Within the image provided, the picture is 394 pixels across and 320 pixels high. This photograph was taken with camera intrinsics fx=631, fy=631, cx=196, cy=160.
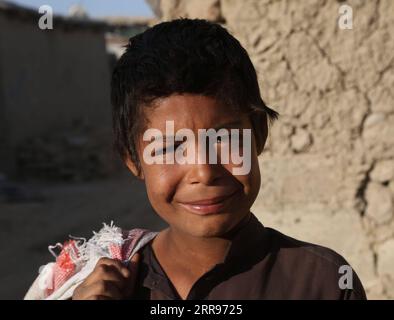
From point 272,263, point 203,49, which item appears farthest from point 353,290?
point 203,49

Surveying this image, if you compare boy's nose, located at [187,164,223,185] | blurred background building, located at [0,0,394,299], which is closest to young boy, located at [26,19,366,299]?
boy's nose, located at [187,164,223,185]

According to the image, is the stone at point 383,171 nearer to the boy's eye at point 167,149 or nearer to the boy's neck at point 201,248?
the boy's neck at point 201,248

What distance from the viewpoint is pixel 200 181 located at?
1.17 meters

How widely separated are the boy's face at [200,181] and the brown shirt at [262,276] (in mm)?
74

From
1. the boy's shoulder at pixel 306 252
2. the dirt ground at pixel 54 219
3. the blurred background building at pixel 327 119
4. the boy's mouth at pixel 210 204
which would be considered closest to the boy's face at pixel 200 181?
the boy's mouth at pixel 210 204

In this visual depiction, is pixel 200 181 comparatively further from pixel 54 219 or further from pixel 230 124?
pixel 54 219

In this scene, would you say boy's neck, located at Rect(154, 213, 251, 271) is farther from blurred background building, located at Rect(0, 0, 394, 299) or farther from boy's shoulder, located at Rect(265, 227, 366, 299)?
blurred background building, located at Rect(0, 0, 394, 299)

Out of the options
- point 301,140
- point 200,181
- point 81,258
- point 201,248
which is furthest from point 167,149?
point 301,140

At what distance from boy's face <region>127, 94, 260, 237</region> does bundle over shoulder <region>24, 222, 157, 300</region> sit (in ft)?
0.55

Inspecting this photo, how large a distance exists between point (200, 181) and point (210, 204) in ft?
0.17

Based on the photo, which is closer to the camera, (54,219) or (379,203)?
(379,203)

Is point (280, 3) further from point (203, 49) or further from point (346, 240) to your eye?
point (203, 49)

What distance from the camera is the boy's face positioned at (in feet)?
3.86

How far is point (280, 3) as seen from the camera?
9.35 feet
